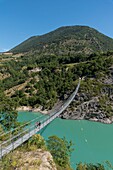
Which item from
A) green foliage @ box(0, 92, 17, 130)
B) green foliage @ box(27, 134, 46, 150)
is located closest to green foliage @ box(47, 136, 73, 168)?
green foliage @ box(27, 134, 46, 150)

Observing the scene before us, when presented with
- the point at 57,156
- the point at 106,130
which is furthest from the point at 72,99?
the point at 57,156

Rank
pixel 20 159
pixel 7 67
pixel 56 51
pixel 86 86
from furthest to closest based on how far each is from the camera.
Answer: pixel 56 51 < pixel 7 67 < pixel 86 86 < pixel 20 159

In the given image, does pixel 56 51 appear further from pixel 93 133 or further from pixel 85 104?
pixel 93 133

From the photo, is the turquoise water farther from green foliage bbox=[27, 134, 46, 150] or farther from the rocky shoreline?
green foliage bbox=[27, 134, 46, 150]

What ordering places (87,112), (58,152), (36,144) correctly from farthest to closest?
(87,112) → (58,152) → (36,144)

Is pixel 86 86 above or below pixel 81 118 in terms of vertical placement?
above

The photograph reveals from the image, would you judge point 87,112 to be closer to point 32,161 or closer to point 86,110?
point 86,110

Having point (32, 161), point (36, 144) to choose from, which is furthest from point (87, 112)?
point (32, 161)

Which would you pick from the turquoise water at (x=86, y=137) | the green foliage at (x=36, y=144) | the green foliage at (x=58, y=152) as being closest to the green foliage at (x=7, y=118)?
the green foliage at (x=58, y=152)
